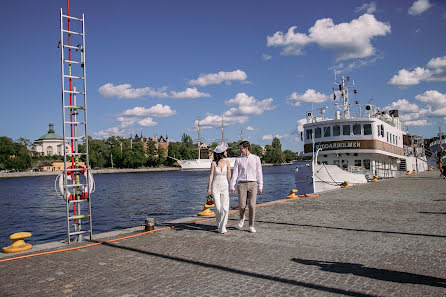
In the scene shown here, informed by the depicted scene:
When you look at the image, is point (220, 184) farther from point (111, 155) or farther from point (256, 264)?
point (111, 155)

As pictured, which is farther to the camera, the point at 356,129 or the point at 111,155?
the point at 111,155

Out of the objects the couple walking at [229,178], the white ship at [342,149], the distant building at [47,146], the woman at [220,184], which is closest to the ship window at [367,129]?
the white ship at [342,149]

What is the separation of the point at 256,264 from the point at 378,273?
6.04ft

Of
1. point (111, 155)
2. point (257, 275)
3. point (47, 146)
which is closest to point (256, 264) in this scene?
point (257, 275)

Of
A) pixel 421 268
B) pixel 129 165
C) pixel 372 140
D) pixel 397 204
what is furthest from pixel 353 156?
pixel 129 165

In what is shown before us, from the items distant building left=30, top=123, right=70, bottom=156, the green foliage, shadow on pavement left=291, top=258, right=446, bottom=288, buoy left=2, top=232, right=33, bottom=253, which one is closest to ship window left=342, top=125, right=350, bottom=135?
shadow on pavement left=291, top=258, right=446, bottom=288

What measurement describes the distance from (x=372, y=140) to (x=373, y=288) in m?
22.0

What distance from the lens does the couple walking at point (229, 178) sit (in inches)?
322

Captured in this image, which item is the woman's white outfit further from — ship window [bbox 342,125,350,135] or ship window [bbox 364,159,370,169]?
ship window [bbox 364,159,370,169]

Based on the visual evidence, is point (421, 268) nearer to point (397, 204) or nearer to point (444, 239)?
point (444, 239)

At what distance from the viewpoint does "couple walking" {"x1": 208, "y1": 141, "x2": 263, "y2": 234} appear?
8180 mm

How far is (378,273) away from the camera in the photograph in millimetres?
5219

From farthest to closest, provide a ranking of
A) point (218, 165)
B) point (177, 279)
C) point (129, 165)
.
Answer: point (129, 165), point (218, 165), point (177, 279)

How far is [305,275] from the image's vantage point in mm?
5203
